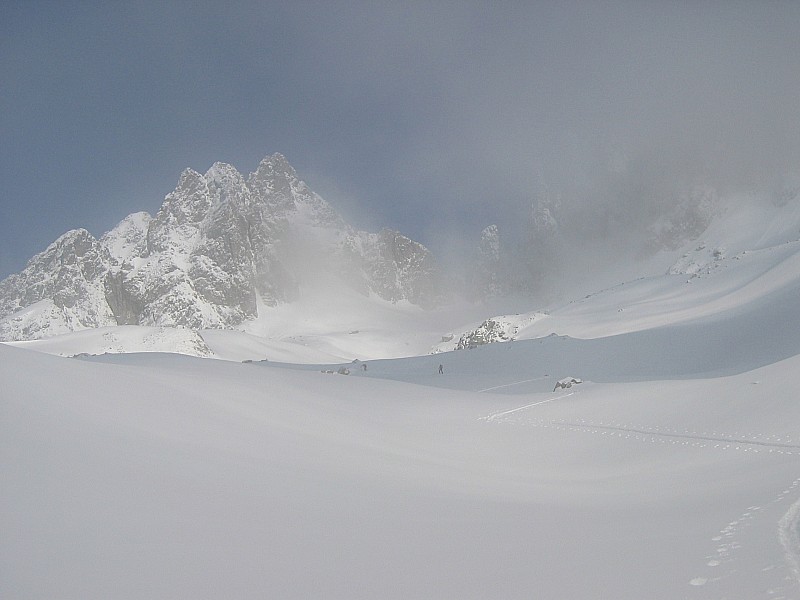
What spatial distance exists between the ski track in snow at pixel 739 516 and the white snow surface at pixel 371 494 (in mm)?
32

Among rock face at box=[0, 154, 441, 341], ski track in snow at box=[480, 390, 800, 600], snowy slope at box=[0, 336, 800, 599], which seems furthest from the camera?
rock face at box=[0, 154, 441, 341]

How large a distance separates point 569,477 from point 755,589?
739 cm

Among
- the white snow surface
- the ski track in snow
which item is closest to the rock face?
the ski track in snow

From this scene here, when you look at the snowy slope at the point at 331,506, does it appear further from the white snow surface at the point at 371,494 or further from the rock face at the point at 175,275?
the rock face at the point at 175,275

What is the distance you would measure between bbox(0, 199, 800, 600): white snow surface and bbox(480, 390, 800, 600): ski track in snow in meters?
0.03

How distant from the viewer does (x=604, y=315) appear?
189ft

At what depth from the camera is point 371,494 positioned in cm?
673

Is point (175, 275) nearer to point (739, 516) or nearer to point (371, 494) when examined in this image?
point (371, 494)

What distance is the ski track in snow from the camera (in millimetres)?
4395

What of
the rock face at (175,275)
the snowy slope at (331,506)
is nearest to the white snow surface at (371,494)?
the snowy slope at (331,506)

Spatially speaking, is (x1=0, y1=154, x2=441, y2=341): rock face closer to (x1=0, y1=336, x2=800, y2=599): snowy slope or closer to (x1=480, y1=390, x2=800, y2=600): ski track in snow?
(x1=480, y1=390, x2=800, y2=600): ski track in snow

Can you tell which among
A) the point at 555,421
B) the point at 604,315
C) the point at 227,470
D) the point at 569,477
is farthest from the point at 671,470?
the point at 604,315

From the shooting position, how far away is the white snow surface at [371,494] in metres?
3.85

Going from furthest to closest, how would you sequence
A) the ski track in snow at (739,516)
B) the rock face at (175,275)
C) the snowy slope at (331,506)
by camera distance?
1. the rock face at (175,275)
2. the ski track in snow at (739,516)
3. the snowy slope at (331,506)
